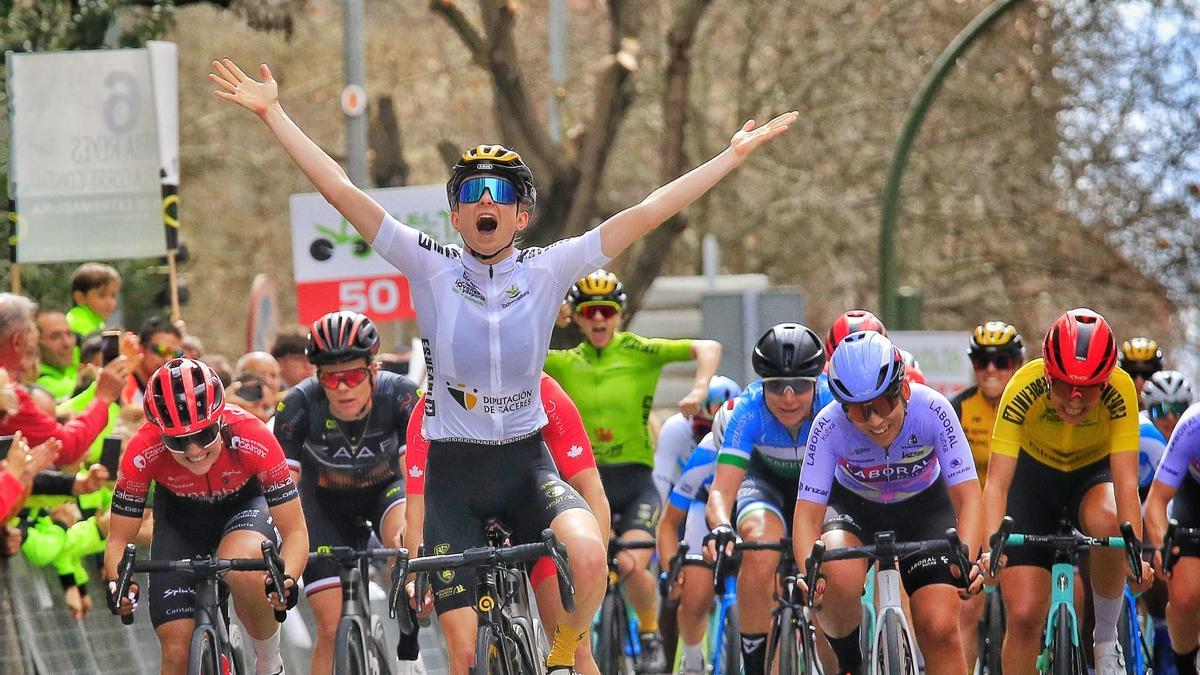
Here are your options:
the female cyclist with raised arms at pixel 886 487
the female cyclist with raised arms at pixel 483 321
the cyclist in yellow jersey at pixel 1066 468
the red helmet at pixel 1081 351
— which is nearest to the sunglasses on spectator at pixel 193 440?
the female cyclist with raised arms at pixel 483 321

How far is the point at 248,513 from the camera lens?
9.24 metres

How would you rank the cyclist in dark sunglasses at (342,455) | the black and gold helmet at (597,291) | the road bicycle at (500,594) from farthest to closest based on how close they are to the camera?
the black and gold helmet at (597,291), the cyclist in dark sunglasses at (342,455), the road bicycle at (500,594)

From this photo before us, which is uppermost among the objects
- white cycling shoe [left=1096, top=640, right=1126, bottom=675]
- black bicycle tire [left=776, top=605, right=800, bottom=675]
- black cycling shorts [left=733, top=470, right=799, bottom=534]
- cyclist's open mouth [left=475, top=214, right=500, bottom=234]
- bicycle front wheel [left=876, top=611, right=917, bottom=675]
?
cyclist's open mouth [left=475, top=214, right=500, bottom=234]

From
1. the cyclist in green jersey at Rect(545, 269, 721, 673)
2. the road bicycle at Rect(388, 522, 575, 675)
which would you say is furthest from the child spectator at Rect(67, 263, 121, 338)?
the road bicycle at Rect(388, 522, 575, 675)

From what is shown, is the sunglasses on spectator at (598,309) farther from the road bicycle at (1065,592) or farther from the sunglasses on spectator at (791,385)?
the road bicycle at (1065,592)

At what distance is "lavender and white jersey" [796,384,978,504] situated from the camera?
8852 mm

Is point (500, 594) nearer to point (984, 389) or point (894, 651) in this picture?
point (894, 651)

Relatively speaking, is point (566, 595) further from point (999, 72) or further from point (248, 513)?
point (999, 72)

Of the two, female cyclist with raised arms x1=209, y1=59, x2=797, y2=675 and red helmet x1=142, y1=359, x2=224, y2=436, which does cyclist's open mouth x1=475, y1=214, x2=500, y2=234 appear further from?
red helmet x1=142, y1=359, x2=224, y2=436

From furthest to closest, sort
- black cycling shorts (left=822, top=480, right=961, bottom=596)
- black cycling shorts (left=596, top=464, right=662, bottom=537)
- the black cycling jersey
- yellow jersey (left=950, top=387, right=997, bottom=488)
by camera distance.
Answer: black cycling shorts (left=596, top=464, right=662, bottom=537)
yellow jersey (left=950, top=387, right=997, bottom=488)
the black cycling jersey
black cycling shorts (left=822, top=480, right=961, bottom=596)

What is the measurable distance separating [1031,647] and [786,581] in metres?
1.39

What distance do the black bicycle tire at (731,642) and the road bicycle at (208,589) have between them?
2.93 meters

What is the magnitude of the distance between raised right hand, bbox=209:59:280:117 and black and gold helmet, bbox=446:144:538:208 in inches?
31.0

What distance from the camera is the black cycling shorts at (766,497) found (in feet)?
33.8
